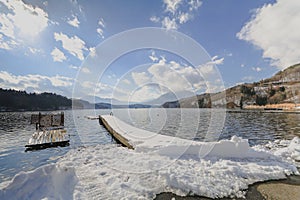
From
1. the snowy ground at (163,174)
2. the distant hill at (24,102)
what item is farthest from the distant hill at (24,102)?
the snowy ground at (163,174)

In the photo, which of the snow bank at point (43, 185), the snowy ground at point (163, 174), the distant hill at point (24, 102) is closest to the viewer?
the snow bank at point (43, 185)

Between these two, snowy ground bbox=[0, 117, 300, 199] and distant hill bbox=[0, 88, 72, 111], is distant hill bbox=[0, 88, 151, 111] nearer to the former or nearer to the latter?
distant hill bbox=[0, 88, 72, 111]

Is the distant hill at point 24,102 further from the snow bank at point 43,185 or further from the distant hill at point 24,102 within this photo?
the snow bank at point 43,185

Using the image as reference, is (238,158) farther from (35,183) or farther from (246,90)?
(246,90)

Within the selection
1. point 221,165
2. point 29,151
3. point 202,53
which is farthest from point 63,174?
point 29,151

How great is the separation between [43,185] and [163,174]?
340 cm

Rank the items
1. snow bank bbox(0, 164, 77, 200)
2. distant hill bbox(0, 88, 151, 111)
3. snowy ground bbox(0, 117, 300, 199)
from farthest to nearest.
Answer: distant hill bbox(0, 88, 151, 111) → snowy ground bbox(0, 117, 300, 199) → snow bank bbox(0, 164, 77, 200)

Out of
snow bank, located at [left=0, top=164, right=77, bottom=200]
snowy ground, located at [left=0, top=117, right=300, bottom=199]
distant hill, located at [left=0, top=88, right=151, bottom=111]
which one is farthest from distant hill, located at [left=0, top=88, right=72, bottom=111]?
snow bank, located at [left=0, top=164, right=77, bottom=200]

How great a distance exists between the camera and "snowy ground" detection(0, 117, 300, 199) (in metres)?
3.90

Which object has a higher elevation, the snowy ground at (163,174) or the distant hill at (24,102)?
the distant hill at (24,102)

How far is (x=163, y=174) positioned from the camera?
5309 mm

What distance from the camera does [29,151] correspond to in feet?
36.1

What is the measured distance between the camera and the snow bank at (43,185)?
344 cm

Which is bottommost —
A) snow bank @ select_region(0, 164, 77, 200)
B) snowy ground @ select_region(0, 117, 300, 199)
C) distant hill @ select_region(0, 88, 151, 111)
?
snowy ground @ select_region(0, 117, 300, 199)
